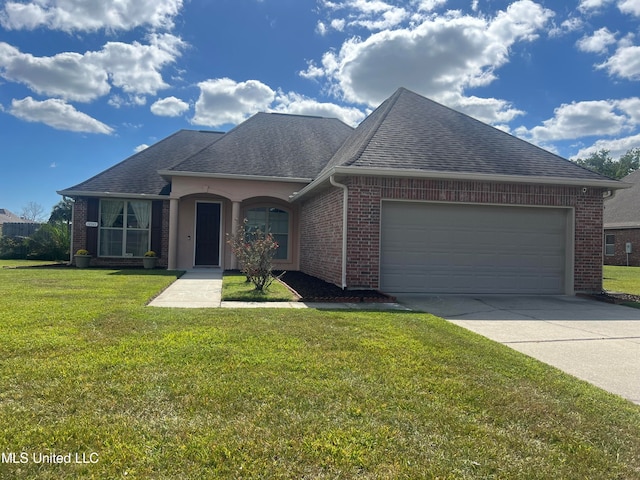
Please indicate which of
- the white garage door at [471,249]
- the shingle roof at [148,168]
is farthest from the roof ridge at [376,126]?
the shingle roof at [148,168]

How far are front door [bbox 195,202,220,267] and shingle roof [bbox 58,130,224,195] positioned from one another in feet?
5.01

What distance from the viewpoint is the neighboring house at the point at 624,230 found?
23297mm

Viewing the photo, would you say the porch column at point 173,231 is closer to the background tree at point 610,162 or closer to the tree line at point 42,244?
the tree line at point 42,244

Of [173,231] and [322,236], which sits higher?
[173,231]

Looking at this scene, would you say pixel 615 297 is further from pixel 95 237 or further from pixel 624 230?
pixel 624 230

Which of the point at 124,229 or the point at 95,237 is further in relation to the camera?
the point at 124,229

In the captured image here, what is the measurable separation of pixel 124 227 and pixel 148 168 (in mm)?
2771

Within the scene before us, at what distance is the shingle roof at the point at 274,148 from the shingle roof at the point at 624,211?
17.5m

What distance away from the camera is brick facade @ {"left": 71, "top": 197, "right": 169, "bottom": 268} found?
14.9 metres

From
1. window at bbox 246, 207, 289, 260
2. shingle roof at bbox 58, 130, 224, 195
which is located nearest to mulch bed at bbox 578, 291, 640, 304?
window at bbox 246, 207, 289, 260

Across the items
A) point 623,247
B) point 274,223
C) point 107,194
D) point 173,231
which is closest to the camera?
point 173,231

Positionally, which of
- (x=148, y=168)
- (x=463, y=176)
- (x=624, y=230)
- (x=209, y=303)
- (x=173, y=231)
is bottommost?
(x=209, y=303)

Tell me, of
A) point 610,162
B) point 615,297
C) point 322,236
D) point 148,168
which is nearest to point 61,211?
point 148,168

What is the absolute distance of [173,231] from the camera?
1401 centimetres
